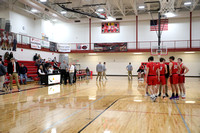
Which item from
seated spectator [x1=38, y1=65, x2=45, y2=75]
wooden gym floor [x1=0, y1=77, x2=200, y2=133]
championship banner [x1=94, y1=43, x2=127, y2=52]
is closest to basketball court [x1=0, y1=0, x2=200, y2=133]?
championship banner [x1=94, y1=43, x2=127, y2=52]

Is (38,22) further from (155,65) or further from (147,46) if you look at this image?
(155,65)

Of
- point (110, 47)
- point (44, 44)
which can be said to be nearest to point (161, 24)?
point (110, 47)

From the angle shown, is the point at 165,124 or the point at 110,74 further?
the point at 110,74

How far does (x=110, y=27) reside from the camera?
24.4 metres

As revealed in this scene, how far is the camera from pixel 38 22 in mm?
22844

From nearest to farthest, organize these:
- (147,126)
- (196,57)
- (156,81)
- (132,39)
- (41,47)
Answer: (147,126), (156,81), (41,47), (196,57), (132,39)

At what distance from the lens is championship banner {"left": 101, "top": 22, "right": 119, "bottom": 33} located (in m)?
24.2

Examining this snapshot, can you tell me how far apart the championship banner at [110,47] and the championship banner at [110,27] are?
2505 mm

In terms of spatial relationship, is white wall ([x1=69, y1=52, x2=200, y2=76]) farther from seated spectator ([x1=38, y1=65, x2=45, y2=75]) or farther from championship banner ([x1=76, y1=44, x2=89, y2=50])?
seated spectator ([x1=38, y1=65, x2=45, y2=75])

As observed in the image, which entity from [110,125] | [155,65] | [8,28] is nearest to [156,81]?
[155,65]

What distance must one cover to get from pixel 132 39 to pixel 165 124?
20.6 meters

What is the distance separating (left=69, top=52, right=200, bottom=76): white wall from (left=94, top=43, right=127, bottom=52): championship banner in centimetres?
150

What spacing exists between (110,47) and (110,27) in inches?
132

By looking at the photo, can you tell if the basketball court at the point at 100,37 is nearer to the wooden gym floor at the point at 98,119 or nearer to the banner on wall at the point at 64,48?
the banner on wall at the point at 64,48
